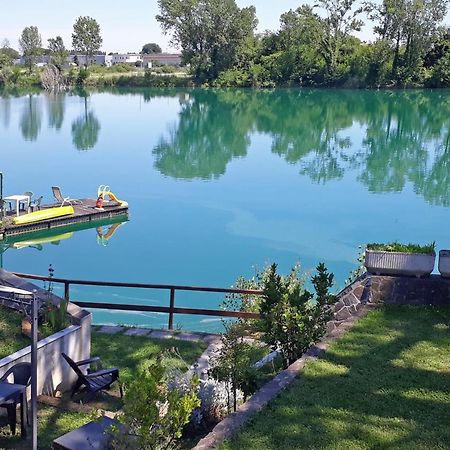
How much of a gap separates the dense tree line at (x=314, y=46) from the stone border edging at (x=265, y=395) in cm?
6827

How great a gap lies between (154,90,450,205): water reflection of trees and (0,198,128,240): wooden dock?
857 centimetres

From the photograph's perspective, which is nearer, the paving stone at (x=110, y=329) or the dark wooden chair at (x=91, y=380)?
the dark wooden chair at (x=91, y=380)

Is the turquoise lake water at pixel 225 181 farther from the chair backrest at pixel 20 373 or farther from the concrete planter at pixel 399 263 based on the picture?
the chair backrest at pixel 20 373

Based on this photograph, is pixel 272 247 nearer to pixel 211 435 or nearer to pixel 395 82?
pixel 211 435

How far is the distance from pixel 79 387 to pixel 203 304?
672 cm

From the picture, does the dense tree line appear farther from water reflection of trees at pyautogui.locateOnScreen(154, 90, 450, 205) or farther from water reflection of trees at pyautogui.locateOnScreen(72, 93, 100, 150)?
water reflection of trees at pyautogui.locateOnScreen(72, 93, 100, 150)

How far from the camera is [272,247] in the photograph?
1861 cm

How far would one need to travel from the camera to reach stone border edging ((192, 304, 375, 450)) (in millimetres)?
5023

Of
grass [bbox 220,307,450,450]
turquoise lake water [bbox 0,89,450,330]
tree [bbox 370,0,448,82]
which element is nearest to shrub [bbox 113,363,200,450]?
grass [bbox 220,307,450,450]

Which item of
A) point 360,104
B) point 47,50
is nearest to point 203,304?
point 360,104

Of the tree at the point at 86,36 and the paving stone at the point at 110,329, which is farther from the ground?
the tree at the point at 86,36

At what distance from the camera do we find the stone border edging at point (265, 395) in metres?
5.02

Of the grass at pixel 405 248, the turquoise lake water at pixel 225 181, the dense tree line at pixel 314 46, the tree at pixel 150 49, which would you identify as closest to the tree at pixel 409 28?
the dense tree line at pixel 314 46

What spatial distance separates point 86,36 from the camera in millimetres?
104000
